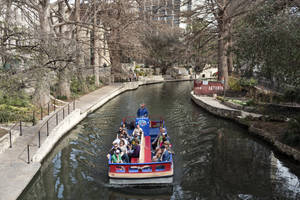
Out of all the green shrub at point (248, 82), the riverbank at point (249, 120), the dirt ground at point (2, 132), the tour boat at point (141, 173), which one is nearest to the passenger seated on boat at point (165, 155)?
the tour boat at point (141, 173)

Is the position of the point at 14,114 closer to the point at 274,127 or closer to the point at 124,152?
the point at 124,152

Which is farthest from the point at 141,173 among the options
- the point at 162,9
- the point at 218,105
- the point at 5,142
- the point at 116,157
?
the point at 162,9

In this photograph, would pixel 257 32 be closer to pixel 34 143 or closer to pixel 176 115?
pixel 34 143

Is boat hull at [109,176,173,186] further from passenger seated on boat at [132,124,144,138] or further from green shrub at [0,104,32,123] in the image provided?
green shrub at [0,104,32,123]

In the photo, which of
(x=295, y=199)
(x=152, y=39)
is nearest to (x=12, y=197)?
(x=295, y=199)

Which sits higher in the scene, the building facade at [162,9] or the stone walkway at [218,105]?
the building facade at [162,9]

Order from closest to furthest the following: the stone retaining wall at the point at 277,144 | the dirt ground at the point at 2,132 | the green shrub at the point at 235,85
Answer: the dirt ground at the point at 2,132, the stone retaining wall at the point at 277,144, the green shrub at the point at 235,85

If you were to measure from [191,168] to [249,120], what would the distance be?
858 cm

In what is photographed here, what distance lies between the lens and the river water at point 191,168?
35.6 feet

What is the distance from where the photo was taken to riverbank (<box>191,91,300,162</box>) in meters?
14.7

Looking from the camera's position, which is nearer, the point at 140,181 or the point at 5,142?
the point at 140,181

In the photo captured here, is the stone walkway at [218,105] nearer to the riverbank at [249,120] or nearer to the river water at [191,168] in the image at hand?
the riverbank at [249,120]

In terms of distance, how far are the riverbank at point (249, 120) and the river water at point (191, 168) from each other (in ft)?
1.40

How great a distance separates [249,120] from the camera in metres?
20.3
